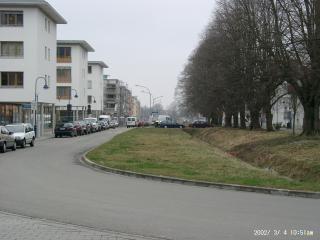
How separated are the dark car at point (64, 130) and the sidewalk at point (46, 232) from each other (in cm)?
5276

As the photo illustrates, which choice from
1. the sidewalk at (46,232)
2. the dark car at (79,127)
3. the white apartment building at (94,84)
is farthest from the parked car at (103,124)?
the sidewalk at (46,232)

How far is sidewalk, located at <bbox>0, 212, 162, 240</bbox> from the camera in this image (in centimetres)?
900

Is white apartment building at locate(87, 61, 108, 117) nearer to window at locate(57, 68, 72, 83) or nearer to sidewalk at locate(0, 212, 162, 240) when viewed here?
window at locate(57, 68, 72, 83)

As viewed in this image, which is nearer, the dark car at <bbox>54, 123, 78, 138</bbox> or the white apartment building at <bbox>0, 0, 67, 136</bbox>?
the white apartment building at <bbox>0, 0, 67, 136</bbox>

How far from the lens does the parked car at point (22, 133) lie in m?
40.5

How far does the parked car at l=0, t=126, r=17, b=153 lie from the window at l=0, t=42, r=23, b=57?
26641mm

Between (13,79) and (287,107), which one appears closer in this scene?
(13,79)

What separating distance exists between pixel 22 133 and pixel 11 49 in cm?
2393

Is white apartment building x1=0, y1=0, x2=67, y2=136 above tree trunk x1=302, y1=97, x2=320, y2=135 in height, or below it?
above

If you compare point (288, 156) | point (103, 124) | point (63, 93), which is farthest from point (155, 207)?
point (63, 93)

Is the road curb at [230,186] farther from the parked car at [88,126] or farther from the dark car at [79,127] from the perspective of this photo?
the parked car at [88,126]

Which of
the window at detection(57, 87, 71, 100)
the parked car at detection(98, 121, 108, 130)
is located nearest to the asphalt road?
the parked car at detection(98, 121, 108, 130)

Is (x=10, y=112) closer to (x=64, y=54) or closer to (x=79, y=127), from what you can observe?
(x=79, y=127)

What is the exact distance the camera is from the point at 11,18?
6284 centimetres
